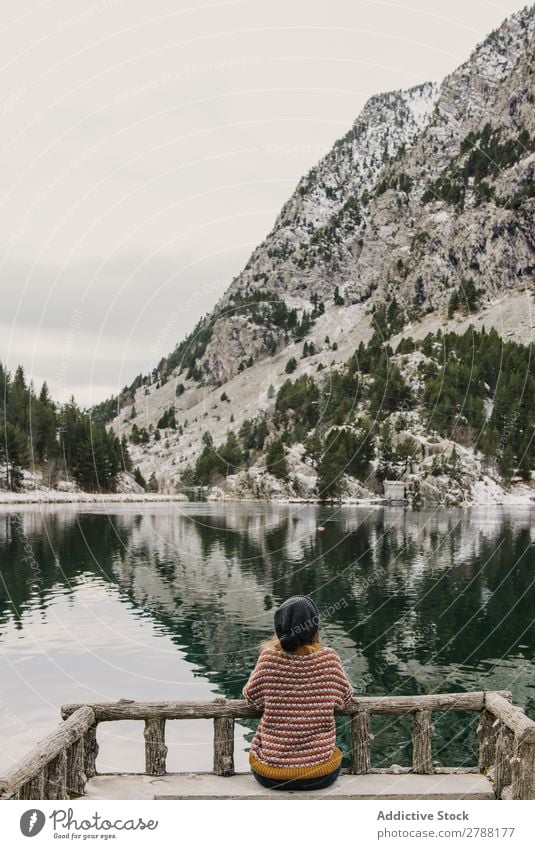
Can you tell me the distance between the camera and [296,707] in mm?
7828

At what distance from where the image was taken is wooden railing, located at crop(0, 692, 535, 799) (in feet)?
26.7

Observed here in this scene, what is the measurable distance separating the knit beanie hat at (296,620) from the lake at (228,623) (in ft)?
46.6

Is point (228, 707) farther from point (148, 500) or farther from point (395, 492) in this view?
point (148, 500)

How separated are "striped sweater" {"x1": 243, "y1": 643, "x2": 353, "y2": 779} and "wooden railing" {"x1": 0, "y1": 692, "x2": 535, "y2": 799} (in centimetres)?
52

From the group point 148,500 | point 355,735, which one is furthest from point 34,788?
point 148,500

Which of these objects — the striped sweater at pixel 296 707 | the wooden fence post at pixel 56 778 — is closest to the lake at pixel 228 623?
the wooden fence post at pixel 56 778

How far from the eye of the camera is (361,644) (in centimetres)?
3481

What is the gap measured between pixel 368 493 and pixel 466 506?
25.5 metres

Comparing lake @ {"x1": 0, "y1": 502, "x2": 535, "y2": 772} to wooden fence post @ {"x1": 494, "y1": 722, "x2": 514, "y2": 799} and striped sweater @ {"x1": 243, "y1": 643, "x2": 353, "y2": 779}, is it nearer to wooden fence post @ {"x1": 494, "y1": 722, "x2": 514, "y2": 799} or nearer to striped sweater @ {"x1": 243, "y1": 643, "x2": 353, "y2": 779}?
wooden fence post @ {"x1": 494, "y1": 722, "x2": 514, "y2": 799}

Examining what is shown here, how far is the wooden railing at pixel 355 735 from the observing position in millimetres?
8148

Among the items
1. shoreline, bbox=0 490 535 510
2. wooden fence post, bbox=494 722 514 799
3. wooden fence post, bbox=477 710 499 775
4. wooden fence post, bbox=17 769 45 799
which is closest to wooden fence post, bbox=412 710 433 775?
wooden fence post, bbox=477 710 499 775

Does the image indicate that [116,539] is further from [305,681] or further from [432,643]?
[305,681]

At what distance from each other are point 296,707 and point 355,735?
5.89 ft

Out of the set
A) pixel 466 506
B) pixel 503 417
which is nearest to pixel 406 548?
pixel 466 506
